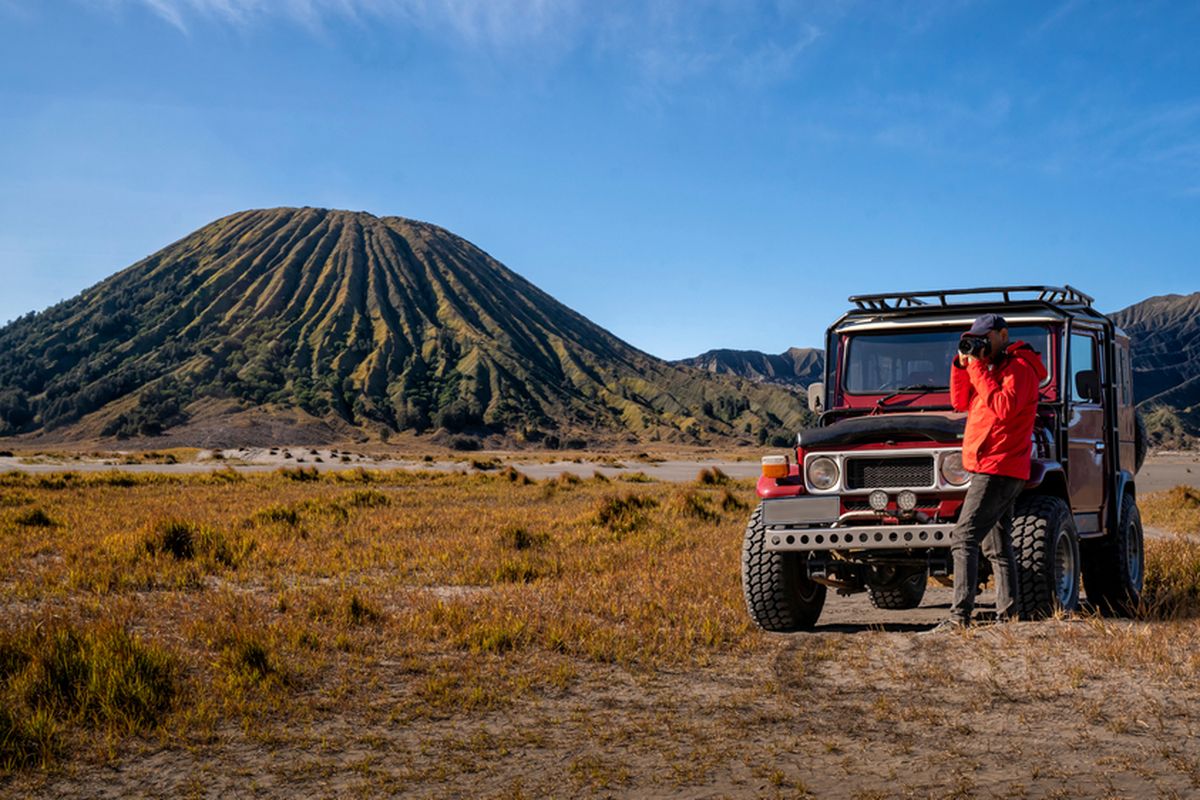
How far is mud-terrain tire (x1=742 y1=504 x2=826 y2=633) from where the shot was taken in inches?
308

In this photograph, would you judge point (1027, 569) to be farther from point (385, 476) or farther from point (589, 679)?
point (385, 476)

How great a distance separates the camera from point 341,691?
6.20 m

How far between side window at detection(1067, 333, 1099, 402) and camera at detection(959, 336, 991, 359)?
165cm

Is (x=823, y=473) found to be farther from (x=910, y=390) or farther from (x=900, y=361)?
(x=900, y=361)

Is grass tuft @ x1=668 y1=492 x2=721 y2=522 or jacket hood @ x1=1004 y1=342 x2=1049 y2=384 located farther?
grass tuft @ x1=668 y1=492 x2=721 y2=522

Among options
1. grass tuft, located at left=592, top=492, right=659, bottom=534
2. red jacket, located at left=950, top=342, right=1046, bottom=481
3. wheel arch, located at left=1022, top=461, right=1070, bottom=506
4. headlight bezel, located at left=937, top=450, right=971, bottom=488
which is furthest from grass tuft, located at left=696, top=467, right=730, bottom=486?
red jacket, located at left=950, top=342, right=1046, bottom=481

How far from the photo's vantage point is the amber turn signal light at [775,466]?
7.54m

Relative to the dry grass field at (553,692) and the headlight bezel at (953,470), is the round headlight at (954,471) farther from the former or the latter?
the dry grass field at (553,692)

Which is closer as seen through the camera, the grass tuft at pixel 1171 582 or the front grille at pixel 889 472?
the front grille at pixel 889 472

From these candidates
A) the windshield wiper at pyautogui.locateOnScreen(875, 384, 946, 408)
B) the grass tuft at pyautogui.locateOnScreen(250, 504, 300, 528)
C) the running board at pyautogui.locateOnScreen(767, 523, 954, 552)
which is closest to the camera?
the running board at pyautogui.locateOnScreen(767, 523, 954, 552)

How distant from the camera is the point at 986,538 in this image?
278 inches

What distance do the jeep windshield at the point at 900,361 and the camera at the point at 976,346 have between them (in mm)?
1623

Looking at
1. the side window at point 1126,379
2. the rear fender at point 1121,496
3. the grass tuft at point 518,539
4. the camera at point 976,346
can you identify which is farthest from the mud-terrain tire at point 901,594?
the grass tuft at point 518,539

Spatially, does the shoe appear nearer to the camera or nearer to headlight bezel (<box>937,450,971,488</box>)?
headlight bezel (<box>937,450,971,488</box>)
